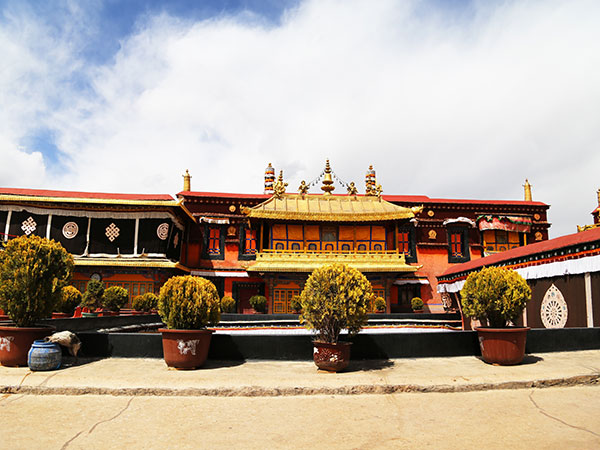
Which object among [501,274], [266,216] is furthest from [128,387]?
[266,216]

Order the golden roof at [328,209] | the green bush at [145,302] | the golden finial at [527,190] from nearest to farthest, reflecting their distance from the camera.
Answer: the green bush at [145,302] → the golden roof at [328,209] → the golden finial at [527,190]

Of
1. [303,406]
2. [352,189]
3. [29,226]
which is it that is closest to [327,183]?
[352,189]

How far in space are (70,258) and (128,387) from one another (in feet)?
12.7

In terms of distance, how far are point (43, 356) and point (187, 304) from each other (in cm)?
254

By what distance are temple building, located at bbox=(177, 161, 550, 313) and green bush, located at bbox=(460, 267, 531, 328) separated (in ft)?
54.6

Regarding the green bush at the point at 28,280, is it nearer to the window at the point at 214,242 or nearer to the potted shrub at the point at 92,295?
the potted shrub at the point at 92,295

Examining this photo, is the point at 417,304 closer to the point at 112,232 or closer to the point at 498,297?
the point at 112,232

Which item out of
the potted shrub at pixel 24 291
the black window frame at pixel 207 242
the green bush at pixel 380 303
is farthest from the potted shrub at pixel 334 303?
the black window frame at pixel 207 242

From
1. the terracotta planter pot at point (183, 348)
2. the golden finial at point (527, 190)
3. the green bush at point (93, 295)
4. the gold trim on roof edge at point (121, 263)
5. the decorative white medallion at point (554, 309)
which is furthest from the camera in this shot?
the golden finial at point (527, 190)

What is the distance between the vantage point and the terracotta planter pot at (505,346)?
7781mm

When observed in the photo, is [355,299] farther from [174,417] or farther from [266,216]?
[266,216]

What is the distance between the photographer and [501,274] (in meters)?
8.28

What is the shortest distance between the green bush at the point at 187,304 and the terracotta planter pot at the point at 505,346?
203 inches

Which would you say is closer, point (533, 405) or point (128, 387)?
point (533, 405)
